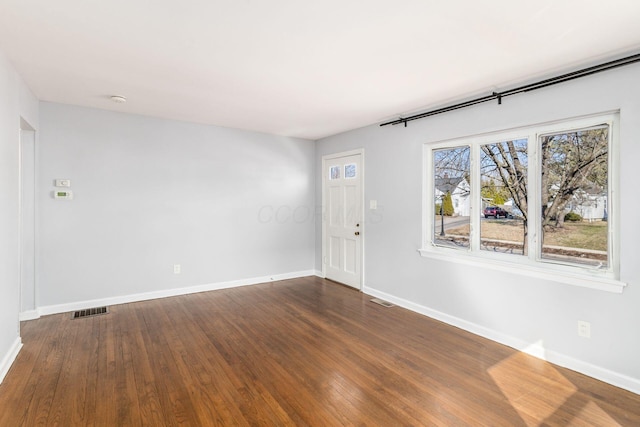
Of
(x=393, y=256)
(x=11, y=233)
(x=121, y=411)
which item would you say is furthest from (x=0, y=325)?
(x=393, y=256)

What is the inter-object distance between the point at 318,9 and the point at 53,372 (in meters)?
3.29

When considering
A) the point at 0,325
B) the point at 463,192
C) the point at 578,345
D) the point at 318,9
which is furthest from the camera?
the point at 463,192

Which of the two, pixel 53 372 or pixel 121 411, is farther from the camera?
pixel 53 372

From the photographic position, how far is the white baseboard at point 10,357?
2.51 m

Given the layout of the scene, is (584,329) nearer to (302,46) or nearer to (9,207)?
(302,46)

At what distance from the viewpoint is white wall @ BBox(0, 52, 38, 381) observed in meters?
2.51

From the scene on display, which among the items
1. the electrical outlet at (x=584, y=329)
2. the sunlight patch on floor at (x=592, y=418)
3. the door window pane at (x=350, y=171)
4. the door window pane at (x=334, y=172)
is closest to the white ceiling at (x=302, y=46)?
the door window pane at (x=350, y=171)

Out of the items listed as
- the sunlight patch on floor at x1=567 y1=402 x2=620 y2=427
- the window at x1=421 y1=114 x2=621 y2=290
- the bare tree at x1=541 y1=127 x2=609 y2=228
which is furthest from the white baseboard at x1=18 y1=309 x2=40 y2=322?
the bare tree at x1=541 y1=127 x2=609 y2=228

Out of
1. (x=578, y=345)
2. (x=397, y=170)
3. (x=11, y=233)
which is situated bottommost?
(x=578, y=345)

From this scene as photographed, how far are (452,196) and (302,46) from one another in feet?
7.84

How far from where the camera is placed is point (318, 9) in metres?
1.92

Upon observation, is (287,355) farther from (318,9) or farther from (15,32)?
(15,32)

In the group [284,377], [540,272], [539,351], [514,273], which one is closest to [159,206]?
[284,377]

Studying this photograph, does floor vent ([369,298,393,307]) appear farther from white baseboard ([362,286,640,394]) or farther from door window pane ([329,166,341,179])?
door window pane ([329,166,341,179])
